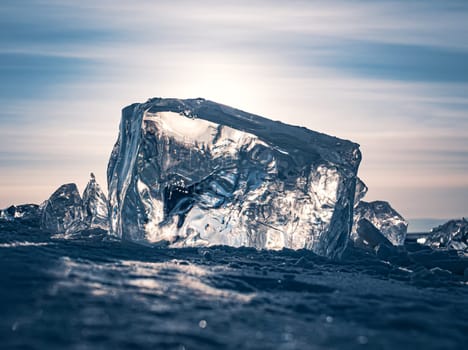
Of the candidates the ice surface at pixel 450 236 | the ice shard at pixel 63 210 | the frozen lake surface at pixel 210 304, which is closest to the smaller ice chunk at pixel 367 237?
the ice surface at pixel 450 236

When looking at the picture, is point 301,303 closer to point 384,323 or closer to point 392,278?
point 384,323

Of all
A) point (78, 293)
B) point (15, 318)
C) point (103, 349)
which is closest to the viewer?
point (103, 349)

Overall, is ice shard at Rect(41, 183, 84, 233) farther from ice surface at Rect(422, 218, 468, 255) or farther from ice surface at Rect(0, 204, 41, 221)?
ice surface at Rect(422, 218, 468, 255)

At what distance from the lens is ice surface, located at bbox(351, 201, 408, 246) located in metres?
13.3

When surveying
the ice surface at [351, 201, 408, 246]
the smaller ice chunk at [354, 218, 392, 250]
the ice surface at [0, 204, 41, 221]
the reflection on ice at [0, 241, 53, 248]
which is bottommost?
the reflection on ice at [0, 241, 53, 248]

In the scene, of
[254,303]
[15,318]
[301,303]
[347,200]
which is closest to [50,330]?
[15,318]

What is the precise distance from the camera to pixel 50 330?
3.57m

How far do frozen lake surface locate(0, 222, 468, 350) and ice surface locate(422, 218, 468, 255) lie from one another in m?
4.51

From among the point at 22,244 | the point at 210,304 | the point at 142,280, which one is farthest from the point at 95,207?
the point at 210,304

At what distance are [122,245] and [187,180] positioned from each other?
1636 mm

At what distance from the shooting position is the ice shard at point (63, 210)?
1191cm

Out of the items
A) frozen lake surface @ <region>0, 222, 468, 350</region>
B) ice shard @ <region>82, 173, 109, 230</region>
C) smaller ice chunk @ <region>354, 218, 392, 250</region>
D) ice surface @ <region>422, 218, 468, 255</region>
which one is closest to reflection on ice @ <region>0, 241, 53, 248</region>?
frozen lake surface @ <region>0, 222, 468, 350</region>

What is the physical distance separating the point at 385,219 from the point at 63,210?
6.92 meters

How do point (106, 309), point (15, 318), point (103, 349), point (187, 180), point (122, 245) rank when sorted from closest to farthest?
point (103, 349)
point (15, 318)
point (106, 309)
point (122, 245)
point (187, 180)
